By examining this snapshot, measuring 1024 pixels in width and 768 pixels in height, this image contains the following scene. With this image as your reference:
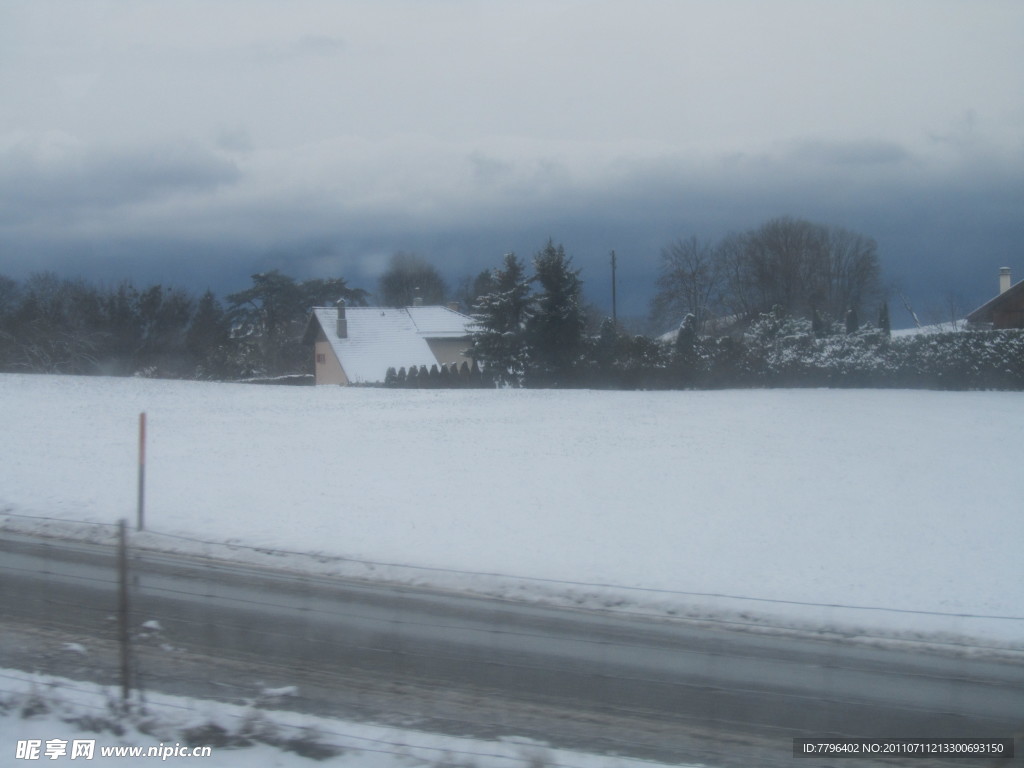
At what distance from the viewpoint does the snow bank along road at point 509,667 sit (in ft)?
21.1

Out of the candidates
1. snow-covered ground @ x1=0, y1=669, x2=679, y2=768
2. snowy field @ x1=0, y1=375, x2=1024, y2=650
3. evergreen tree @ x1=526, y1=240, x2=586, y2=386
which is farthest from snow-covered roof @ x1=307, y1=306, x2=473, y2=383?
snow-covered ground @ x1=0, y1=669, x2=679, y2=768

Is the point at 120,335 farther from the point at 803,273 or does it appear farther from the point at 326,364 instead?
the point at 803,273

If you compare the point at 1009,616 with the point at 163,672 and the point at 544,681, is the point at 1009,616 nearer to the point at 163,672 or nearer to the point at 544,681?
the point at 544,681

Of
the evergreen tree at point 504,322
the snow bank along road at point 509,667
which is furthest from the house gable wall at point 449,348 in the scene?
the snow bank along road at point 509,667

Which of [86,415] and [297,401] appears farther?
[297,401]

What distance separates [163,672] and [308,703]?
1.35 m

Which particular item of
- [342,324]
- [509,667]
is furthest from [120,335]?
[509,667]

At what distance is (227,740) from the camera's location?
5.54 meters

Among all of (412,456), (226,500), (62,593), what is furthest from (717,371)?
(62,593)

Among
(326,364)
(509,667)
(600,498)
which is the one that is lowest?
(509,667)

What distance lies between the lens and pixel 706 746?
609 centimetres

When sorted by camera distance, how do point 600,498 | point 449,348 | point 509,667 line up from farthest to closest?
point 449,348, point 600,498, point 509,667

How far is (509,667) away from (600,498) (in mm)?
7970

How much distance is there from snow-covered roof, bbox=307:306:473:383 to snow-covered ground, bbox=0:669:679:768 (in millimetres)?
47263
